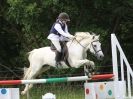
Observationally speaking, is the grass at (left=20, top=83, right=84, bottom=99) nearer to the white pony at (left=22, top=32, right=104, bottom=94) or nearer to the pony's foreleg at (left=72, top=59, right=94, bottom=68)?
the white pony at (left=22, top=32, right=104, bottom=94)

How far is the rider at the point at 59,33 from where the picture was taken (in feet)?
34.4

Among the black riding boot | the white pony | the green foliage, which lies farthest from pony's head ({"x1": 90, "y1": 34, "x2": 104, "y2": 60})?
the green foliage

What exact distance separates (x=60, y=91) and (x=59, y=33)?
3.15 meters

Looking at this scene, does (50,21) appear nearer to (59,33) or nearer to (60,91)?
(60,91)

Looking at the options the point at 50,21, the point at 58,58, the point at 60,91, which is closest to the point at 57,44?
the point at 58,58

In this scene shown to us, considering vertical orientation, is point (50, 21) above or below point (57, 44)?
above

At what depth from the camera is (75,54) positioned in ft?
34.8

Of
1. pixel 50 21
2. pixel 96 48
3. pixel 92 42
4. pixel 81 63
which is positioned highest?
pixel 50 21

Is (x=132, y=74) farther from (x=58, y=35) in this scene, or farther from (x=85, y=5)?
(x=85, y=5)

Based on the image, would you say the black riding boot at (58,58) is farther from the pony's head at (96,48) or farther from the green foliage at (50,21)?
the green foliage at (50,21)

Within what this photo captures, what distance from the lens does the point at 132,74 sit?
8.95 m

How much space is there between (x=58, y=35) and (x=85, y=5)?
320 inches

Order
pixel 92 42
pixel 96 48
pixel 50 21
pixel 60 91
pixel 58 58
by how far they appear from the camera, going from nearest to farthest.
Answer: pixel 96 48 → pixel 92 42 → pixel 58 58 → pixel 60 91 → pixel 50 21

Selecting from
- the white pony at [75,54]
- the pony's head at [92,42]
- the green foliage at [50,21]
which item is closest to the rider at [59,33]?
the white pony at [75,54]
